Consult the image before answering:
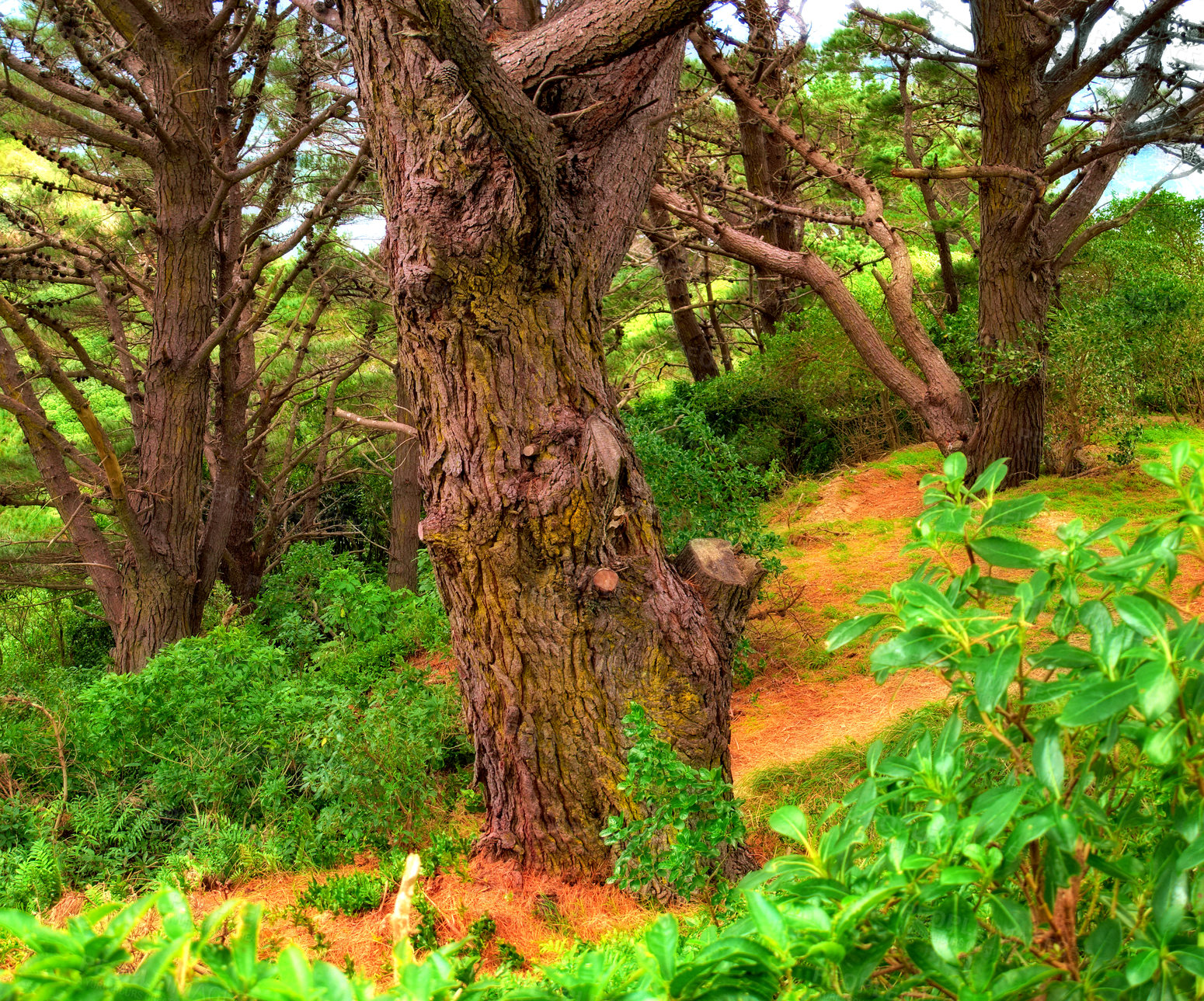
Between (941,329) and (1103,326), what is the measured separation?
250 cm

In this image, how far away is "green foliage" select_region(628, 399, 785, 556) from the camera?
19.7 feet

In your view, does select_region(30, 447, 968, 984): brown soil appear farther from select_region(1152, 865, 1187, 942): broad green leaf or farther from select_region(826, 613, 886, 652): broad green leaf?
select_region(1152, 865, 1187, 942): broad green leaf

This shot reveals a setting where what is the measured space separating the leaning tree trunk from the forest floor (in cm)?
26

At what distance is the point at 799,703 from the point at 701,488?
4.77 ft

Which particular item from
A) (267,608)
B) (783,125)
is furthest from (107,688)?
(783,125)

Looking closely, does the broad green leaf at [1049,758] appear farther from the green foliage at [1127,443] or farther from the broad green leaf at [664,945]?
the green foliage at [1127,443]

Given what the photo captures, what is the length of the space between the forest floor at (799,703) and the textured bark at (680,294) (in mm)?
2930

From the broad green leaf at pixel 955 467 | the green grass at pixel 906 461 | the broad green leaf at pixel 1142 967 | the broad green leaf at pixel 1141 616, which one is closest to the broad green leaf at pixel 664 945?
the broad green leaf at pixel 1142 967

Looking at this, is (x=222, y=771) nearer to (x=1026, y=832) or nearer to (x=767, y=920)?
(x=767, y=920)

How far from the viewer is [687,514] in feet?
20.1

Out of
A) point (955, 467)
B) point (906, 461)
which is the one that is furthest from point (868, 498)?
point (955, 467)

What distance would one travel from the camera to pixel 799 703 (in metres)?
5.61

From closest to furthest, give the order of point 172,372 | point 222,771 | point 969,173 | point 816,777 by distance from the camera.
A: point 816,777 < point 222,771 < point 172,372 < point 969,173

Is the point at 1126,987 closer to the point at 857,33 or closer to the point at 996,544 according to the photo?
the point at 996,544
